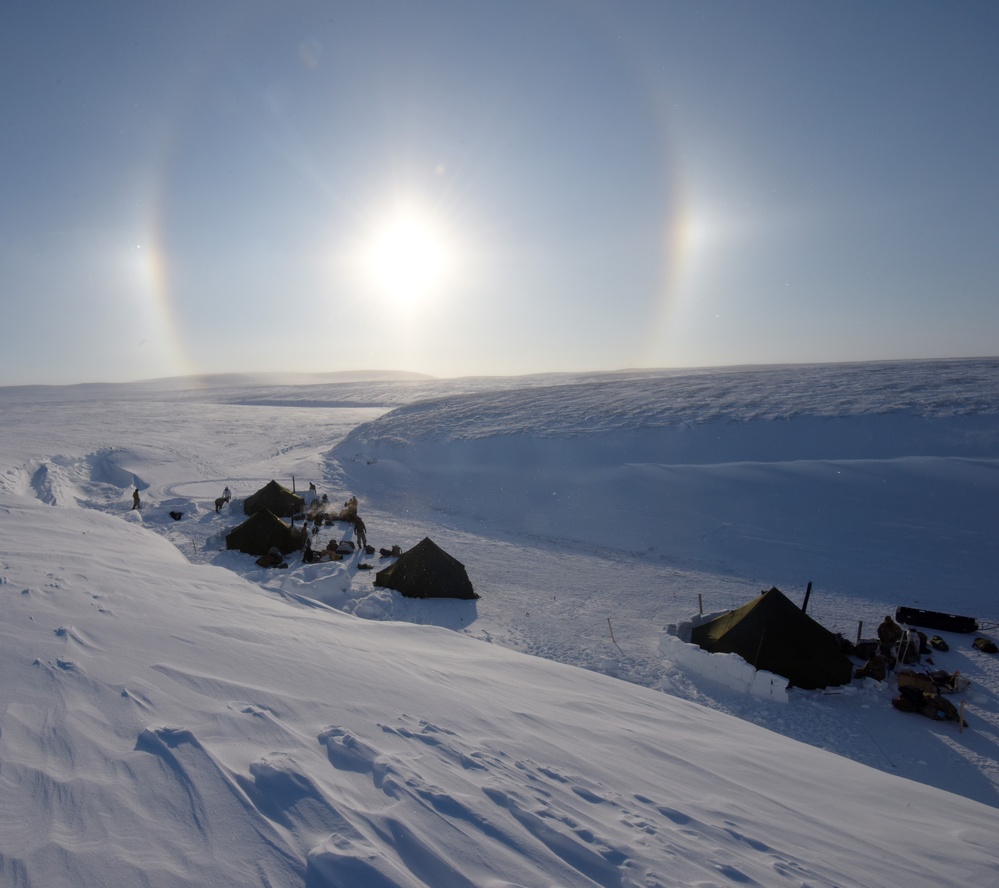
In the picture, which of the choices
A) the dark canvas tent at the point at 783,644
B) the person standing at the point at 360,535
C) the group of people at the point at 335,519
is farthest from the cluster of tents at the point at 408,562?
the dark canvas tent at the point at 783,644

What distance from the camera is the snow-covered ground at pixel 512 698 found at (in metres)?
3.37

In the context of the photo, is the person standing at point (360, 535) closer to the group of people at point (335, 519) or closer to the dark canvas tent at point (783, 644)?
the group of people at point (335, 519)

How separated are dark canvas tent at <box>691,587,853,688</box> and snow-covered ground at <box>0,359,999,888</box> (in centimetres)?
47

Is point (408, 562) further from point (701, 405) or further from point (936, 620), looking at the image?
point (701, 405)

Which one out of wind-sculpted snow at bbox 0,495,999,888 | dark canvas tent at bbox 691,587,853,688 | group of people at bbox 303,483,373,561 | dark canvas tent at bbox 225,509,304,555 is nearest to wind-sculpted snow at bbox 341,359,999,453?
group of people at bbox 303,483,373,561

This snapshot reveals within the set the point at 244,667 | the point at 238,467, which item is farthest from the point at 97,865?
the point at 238,467

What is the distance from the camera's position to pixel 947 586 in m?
15.3

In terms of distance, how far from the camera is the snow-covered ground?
337 cm

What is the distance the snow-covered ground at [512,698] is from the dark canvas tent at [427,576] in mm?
515

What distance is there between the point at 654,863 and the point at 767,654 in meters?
8.19

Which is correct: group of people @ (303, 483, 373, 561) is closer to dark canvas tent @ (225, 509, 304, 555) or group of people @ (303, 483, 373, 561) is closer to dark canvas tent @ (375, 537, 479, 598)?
dark canvas tent @ (225, 509, 304, 555)

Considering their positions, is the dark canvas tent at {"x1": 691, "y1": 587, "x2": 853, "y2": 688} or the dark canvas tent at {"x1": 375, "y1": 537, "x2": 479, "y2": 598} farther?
the dark canvas tent at {"x1": 375, "y1": 537, "x2": 479, "y2": 598}

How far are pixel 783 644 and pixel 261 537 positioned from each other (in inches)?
549

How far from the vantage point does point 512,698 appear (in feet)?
22.1
